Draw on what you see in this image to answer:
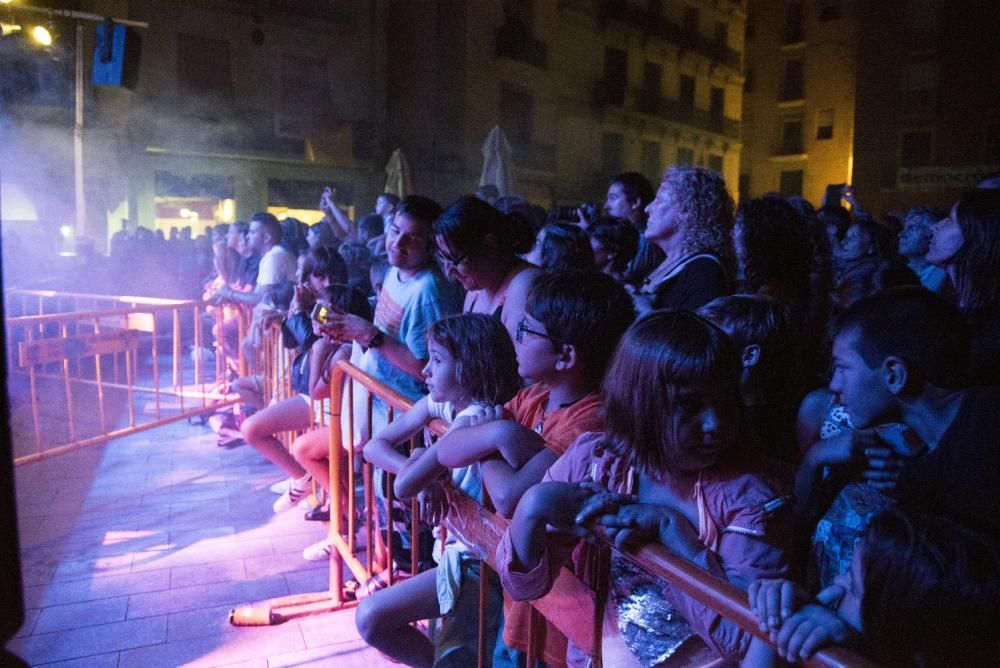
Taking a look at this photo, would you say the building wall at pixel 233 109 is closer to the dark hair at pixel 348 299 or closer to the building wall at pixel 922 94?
the dark hair at pixel 348 299

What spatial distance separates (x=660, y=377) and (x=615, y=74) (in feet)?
110

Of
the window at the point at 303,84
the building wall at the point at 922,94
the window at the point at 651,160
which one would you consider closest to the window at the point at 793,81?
the window at the point at 651,160

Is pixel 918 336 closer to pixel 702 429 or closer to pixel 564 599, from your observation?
pixel 702 429

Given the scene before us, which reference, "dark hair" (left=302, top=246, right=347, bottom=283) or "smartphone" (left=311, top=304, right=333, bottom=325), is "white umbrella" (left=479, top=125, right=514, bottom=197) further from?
"smartphone" (left=311, top=304, right=333, bottom=325)

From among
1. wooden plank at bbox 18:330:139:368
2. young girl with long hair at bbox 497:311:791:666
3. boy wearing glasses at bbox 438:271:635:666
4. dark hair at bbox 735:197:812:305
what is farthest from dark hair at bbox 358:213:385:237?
young girl with long hair at bbox 497:311:791:666

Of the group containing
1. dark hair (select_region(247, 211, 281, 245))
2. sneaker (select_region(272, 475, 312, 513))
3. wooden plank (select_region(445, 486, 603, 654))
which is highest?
dark hair (select_region(247, 211, 281, 245))

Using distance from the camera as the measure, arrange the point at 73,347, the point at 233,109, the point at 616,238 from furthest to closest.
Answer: the point at 233,109 → the point at 73,347 → the point at 616,238

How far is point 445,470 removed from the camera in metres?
→ 2.56

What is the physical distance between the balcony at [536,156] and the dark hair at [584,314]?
26633 millimetres

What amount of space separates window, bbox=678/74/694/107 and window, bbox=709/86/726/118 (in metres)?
2.06

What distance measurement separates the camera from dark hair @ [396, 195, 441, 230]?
13.1ft

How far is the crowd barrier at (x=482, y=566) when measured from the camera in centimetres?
145

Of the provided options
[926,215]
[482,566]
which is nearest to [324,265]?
[482,566]

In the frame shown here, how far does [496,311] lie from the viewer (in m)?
3.51
